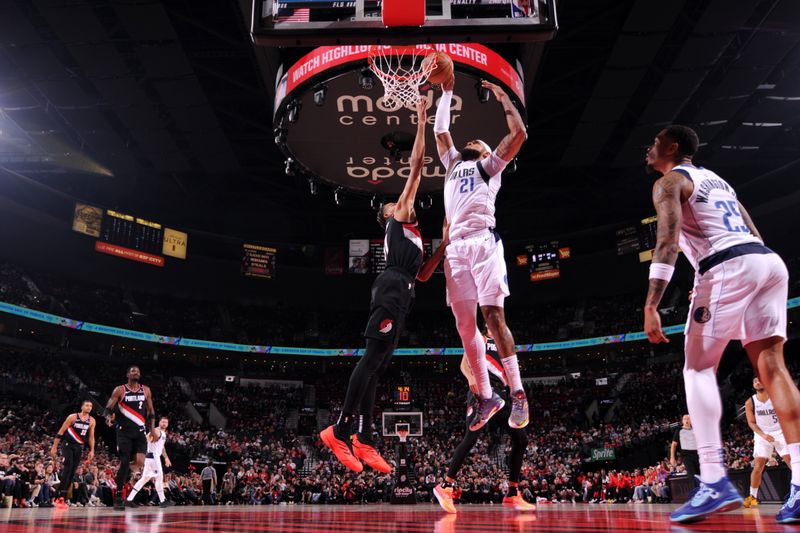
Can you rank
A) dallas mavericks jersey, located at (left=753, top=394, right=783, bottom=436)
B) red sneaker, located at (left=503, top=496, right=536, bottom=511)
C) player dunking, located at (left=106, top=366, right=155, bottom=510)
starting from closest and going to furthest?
red sneaker, located at (left=503, top=496, right=536, bottom=511) → player dunking, located at (left=106, top=366, right=155, bottom=510) → dallas mavericks jersey, located at (left=753, top=394, right=783, bottom=436)

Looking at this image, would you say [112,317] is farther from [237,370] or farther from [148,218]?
[237,370]

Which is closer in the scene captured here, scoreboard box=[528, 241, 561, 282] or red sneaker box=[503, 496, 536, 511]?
red sneaker box=[503, 496, 536, 511]

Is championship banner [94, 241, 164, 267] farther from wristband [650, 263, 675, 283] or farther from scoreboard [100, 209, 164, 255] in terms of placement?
wristband [650, 263, 675, 283]

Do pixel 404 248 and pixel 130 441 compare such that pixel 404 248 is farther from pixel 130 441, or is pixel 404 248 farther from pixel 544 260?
pixel 544 260

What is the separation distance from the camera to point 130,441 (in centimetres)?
883

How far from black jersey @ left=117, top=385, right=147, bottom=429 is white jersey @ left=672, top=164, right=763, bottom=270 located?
25.8 ft

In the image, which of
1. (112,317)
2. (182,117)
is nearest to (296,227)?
(112,317)

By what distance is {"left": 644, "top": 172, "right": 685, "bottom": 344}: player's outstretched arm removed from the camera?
3.14 metres

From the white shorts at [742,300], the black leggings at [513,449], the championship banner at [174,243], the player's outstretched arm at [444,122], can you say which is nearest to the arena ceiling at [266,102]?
the championship banner at [174,243]

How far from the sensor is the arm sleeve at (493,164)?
5074mm

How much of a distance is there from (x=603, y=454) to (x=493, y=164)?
21.2 m

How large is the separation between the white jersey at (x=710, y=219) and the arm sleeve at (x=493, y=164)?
175cm

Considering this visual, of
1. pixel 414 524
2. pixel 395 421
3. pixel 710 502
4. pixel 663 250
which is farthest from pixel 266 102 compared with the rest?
pixel 710 502

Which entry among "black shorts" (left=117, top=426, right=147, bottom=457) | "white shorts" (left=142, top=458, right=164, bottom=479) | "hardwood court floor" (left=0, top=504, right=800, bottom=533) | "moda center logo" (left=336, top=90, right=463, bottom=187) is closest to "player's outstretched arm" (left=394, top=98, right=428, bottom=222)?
"hardwood court floor" (left=0, top=504, right=800, bottom=533)
